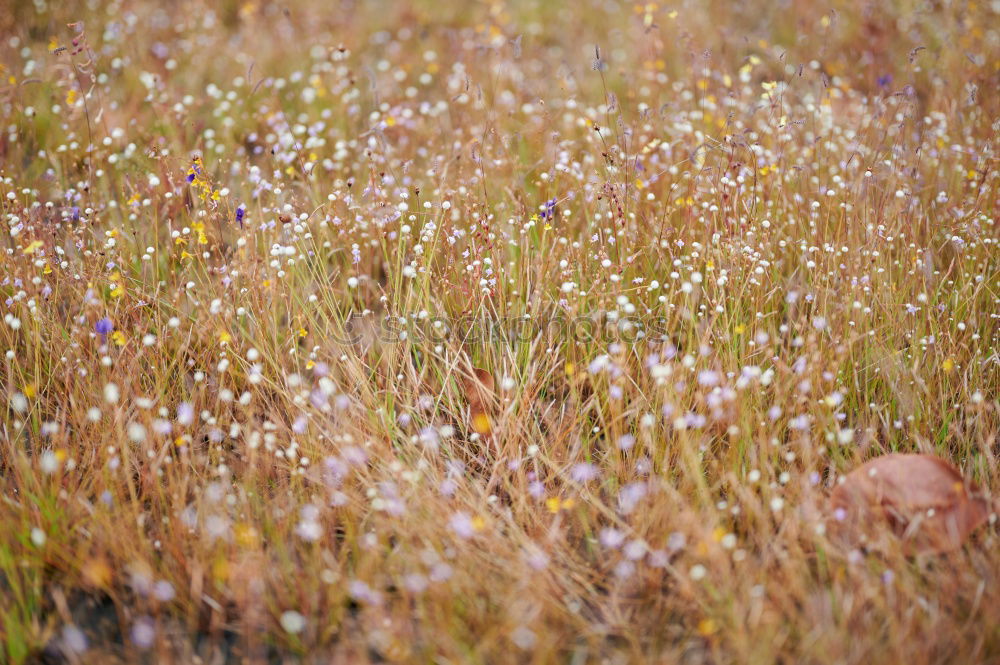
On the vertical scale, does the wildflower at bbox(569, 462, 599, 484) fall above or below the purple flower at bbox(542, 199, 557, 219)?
below

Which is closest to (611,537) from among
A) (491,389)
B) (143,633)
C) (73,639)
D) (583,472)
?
(583,472)

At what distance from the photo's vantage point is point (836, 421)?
2492 millimetres

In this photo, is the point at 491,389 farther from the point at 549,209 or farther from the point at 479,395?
the point at 549,209

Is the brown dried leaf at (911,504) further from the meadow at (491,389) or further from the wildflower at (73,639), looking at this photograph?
the wildflower at (73,639)

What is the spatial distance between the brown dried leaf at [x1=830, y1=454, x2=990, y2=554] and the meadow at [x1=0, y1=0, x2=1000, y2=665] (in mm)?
49

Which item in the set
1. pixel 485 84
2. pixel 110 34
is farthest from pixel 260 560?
pixel 110 34

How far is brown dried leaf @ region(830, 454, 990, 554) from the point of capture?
6.66 feet

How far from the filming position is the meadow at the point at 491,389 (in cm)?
196

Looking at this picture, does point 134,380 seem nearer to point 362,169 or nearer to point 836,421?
point 362,169

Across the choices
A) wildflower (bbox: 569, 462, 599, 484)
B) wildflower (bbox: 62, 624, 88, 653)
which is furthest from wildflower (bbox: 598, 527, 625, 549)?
wildflower (bbox: 62, 624, 88, 653)

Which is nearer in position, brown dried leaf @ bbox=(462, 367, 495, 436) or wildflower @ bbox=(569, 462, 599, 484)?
wildflower @ bbox=(569, 462, 599, 484)

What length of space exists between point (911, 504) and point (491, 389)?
1.34m

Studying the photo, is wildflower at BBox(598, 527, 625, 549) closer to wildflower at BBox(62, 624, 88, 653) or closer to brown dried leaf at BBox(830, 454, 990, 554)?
brown dried leaf at BBox(830, 454, 990, 554)

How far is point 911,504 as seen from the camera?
2.07m
